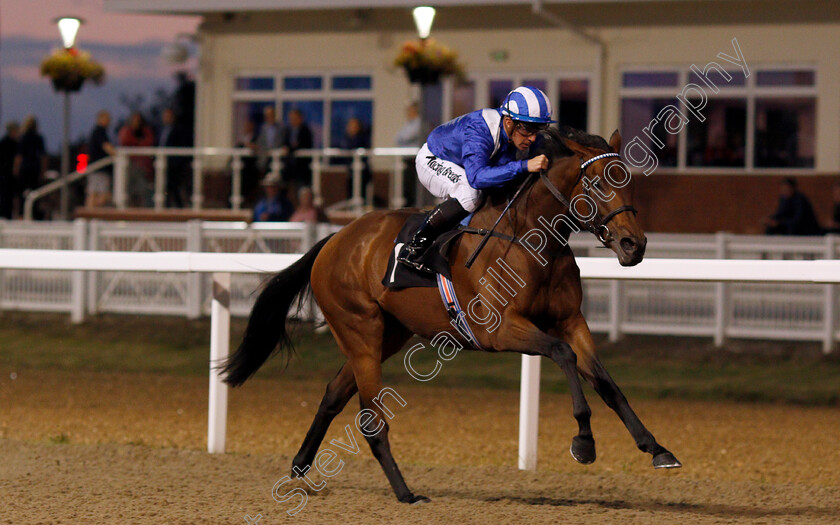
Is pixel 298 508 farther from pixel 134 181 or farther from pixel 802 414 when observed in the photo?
pixel 134 181

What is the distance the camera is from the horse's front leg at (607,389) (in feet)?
12.9

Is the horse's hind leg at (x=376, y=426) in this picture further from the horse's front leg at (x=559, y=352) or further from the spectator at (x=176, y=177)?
the spectator at (x=176, y=177)

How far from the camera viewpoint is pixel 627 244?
4.07m

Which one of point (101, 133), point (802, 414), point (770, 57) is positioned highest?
point (770, 57)

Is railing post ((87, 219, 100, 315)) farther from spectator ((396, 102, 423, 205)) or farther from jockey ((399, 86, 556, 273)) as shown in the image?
jockey ((399, 86, 556, 273))

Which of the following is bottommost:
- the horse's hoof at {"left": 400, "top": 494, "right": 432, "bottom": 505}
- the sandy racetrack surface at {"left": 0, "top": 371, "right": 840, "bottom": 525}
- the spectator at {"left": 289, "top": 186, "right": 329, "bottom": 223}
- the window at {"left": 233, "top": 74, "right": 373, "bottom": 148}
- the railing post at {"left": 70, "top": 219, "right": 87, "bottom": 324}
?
the sandy racetrack surface at {"left": 0, "top": 371, "right": 840, "bottom": 525}

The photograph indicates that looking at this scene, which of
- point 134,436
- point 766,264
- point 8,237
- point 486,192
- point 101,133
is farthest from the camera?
point 101,133

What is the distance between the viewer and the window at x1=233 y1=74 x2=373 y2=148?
635 inches

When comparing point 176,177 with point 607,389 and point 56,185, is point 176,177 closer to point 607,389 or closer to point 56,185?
point 56,185

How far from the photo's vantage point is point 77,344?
1134 centimetres

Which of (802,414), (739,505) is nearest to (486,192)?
(739,505)

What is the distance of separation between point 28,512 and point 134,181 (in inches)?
433

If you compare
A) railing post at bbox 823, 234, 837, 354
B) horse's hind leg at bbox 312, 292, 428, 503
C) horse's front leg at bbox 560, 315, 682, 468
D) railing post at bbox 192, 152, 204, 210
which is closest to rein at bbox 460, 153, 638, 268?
horse's front leg at bbox 560, 315, 682, 468

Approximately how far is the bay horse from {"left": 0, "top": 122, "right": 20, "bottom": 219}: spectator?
11.4 meters
